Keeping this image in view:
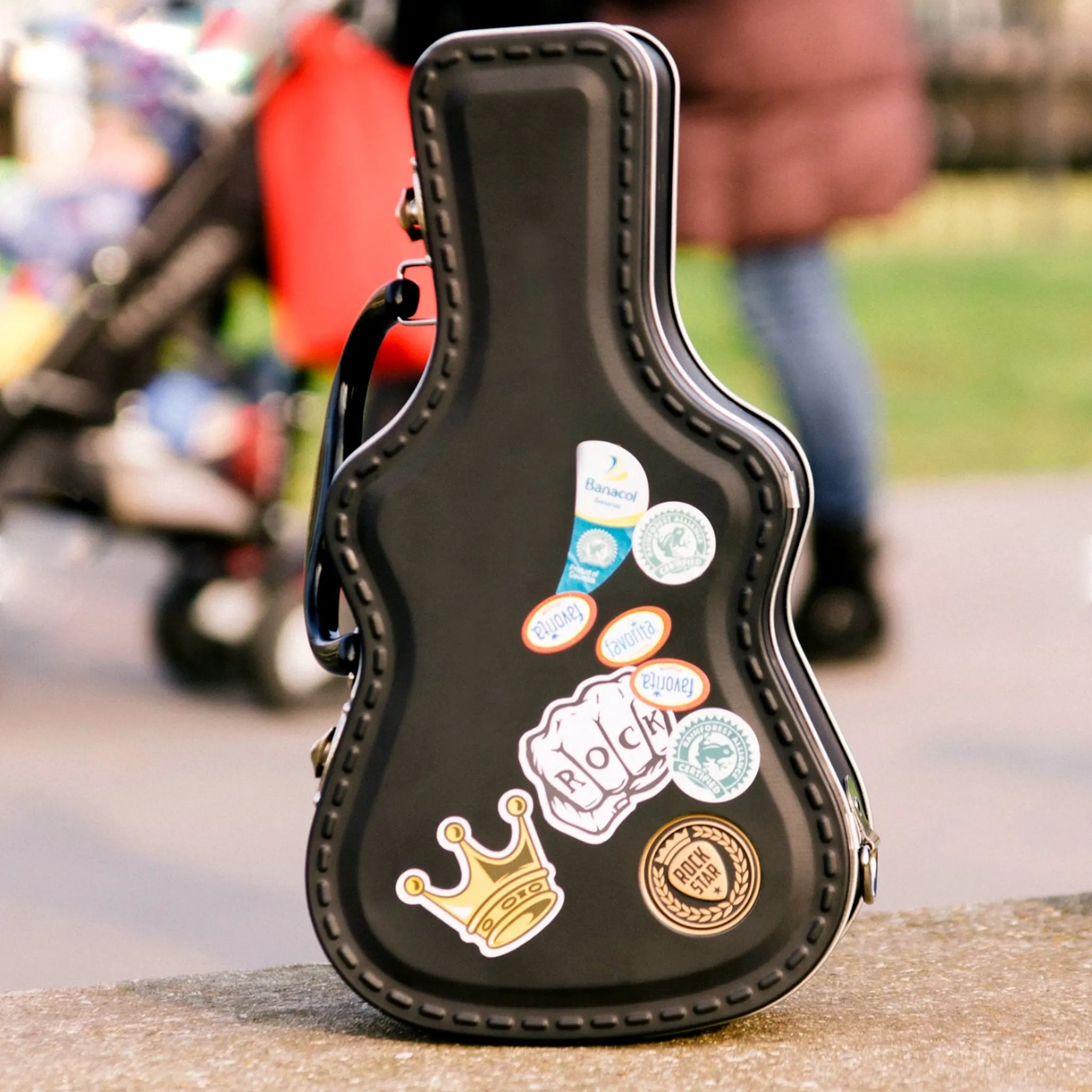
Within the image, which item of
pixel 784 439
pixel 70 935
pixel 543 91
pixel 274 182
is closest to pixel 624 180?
pixel 543 91

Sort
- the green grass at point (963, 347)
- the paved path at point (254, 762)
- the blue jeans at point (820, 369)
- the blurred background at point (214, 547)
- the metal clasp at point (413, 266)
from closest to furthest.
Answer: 1. the metal clasp at point (413, 266)
2. the paved path at point (254, 762)
3. the blurred background at point (214, 547)
4. the blue jeans at point (820, 369)
5. the green grass at point (963, 347)

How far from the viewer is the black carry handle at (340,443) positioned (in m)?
1.83

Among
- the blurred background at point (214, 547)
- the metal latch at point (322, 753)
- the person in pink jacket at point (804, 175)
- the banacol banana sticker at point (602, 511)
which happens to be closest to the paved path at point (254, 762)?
the blurred background at point (214, 547)

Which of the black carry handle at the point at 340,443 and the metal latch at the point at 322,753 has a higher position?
the black carry handle at the point at 340,443

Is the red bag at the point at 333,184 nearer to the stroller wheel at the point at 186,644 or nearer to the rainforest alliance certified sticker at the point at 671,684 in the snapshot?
the stroller wheel at the point at 186,644

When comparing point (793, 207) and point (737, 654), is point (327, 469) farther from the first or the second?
point (793, 207)

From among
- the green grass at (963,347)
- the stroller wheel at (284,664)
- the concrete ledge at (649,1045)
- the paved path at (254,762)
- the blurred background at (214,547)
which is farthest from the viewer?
the green grass at (963,347)

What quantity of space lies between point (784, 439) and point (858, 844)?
0.37 m

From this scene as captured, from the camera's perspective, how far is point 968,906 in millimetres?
2215

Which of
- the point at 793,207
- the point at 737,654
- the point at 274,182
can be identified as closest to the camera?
the point at 737,654

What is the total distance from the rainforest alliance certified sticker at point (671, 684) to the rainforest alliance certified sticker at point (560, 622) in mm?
66

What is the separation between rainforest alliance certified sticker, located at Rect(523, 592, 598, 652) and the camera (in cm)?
173

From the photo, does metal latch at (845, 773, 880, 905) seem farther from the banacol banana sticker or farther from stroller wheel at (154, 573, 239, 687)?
stroller wheel at (154, 573, 239, 687)

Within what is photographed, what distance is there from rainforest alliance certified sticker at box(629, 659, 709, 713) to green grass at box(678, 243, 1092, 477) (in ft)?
6.96
